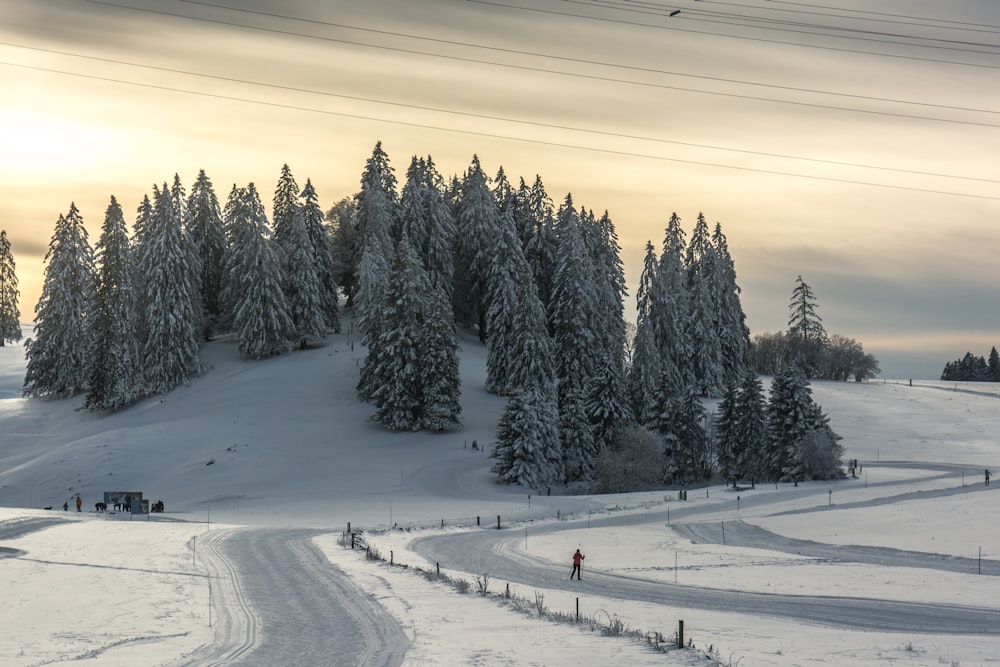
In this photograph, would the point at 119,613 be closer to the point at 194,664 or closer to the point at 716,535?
the point at 194,664

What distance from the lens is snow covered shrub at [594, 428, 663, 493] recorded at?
79.6 metres

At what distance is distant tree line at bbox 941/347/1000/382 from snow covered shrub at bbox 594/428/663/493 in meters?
117

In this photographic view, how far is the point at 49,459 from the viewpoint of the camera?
8438 centimetres

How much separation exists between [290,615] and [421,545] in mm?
19883

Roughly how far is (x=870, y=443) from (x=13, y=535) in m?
71.6

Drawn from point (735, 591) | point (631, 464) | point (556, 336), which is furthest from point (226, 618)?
point (556, 336)

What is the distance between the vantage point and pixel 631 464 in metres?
80.4

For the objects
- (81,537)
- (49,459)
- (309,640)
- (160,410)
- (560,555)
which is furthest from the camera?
(160,410)

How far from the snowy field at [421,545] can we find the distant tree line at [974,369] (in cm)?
→ 7778

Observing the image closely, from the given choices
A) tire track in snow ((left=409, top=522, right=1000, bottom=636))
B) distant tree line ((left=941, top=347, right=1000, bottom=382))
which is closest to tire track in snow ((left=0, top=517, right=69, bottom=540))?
tire track in snow ((left=409, top=522, right=1000, bottom=636))

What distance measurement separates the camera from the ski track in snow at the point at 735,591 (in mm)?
31484

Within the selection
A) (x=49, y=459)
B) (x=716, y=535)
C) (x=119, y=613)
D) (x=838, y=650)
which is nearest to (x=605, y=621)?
(x=838, y=650)

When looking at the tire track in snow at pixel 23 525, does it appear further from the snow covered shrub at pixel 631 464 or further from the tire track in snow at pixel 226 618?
the snow covered shrub at pixel 631 464

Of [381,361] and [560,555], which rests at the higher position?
[381,361]
